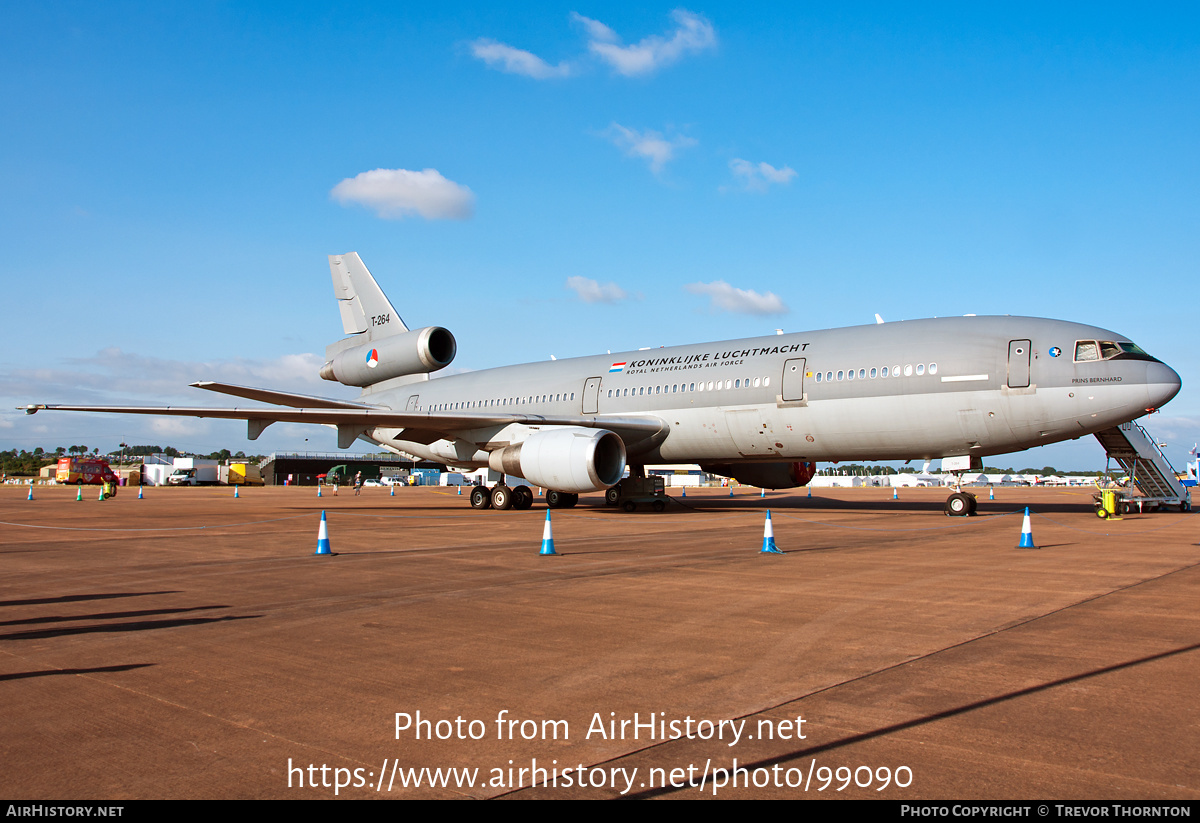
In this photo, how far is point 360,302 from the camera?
30.3 m

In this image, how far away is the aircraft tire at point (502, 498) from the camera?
2489 centimetres

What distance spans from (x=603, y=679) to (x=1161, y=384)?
1613 centimetres

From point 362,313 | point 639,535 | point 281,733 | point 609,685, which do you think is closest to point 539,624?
point 609,685

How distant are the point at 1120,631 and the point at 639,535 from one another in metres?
9.31

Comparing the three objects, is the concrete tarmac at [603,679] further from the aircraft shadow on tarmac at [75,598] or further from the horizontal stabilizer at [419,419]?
the horizontal stabilizer at [419,419]

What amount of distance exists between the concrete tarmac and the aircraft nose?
23.9 feet

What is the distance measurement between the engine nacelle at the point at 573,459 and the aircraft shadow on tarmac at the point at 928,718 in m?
14.5

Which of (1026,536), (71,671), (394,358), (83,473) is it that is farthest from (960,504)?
(83,473)

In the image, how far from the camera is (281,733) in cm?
369

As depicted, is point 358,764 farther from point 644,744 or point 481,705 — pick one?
point 644,744

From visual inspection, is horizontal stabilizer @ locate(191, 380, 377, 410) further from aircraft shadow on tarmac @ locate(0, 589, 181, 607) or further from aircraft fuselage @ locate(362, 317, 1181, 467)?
aircraft shadow on tarmac @ locate(0, 589, 181, 607)

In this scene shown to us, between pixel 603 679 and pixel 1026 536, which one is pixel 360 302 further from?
pixel 603 679

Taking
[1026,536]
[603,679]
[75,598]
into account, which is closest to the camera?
[603,679]

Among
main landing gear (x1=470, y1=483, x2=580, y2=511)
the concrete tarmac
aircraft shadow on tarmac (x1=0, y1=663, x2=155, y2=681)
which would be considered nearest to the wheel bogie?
the concrete tarmac
